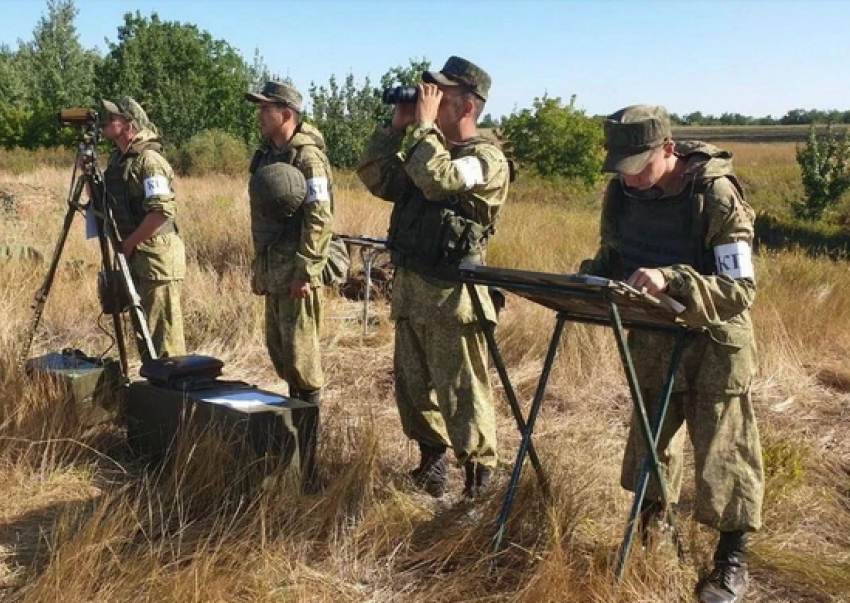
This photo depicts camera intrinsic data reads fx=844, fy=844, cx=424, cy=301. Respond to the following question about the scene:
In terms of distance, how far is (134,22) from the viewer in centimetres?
3594

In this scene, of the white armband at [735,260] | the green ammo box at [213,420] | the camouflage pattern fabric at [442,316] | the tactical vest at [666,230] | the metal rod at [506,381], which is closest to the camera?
the white armband at [735,260]

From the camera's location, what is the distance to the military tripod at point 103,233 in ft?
14.4

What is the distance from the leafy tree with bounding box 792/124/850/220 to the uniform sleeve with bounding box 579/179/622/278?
74.8 ft

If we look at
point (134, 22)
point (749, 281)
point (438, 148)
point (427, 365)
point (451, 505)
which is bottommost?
point (451, 505)

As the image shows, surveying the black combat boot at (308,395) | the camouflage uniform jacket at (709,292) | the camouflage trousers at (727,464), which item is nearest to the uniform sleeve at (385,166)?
the camouflage uniform jacket at (709,292)

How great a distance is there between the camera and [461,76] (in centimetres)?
350

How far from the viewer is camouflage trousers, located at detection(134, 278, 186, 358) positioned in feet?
16.2

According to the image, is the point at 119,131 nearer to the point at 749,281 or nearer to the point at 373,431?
the point at 373,431

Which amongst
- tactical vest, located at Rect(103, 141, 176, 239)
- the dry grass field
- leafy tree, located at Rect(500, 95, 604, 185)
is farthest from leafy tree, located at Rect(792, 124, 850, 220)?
tactical vest, located at Rect(103, 141, 176, 239)

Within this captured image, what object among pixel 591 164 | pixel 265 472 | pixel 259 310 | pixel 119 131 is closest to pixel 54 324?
pixel 259 310

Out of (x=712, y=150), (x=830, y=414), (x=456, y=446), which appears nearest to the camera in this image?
(x=712, y=150)

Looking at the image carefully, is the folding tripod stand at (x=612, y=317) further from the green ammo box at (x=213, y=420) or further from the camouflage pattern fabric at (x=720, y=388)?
the green ammo box at (x=213, y=420)

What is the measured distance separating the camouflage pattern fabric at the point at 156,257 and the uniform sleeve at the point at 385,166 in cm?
155

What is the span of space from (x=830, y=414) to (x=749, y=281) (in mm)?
3327
